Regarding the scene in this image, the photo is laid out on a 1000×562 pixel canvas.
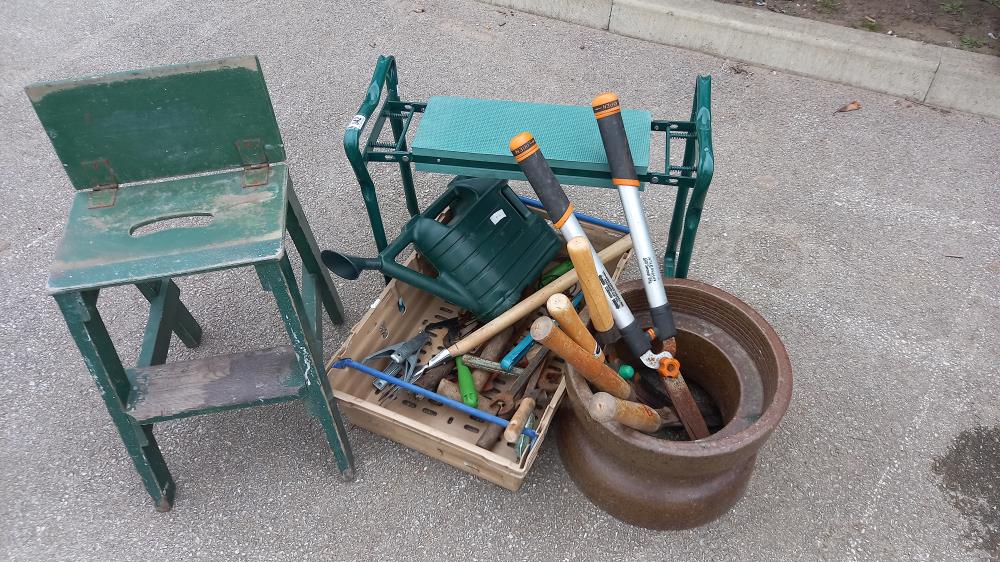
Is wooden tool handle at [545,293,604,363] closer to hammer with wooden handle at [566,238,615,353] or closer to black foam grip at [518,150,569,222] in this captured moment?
hammer with wooden handle at [566,238,615,353]

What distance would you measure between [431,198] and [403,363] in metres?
1.18

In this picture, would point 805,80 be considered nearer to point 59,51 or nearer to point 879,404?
point 879,404

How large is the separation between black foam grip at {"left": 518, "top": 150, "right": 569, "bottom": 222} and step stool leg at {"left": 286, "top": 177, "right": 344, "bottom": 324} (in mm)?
786

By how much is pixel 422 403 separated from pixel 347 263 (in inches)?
22.6

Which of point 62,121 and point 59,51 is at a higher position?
point 62,121

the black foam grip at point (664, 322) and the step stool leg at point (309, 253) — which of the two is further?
the step stool leg at point (309, 253)

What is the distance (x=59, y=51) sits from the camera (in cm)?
439

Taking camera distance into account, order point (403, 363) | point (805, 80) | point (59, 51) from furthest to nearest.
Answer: point (59, 51) < point (805, 80) < point (403, 363)

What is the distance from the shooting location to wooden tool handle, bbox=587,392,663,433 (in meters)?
1.48

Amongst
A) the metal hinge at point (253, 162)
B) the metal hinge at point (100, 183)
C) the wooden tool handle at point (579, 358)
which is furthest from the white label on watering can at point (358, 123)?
the wooden tool handle at point (579, 358)

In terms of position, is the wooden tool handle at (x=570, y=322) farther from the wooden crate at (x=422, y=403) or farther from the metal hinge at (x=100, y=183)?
the metal hinge at (x=100, y=183)

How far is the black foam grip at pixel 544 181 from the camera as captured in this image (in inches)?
71.8

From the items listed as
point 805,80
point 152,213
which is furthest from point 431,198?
point 805,80

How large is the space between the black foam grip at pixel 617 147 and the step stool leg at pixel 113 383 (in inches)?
58.7
